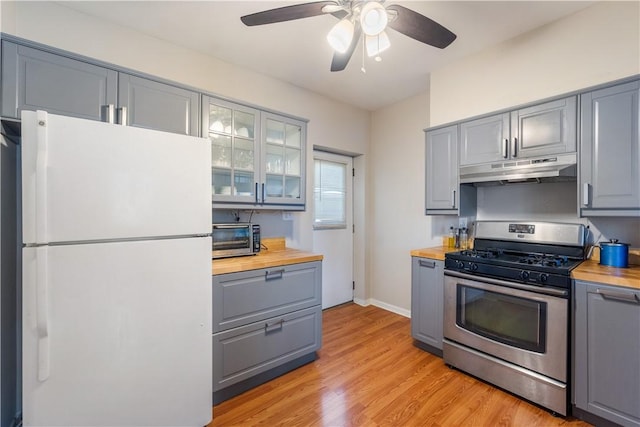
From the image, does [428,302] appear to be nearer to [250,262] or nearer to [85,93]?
[250,262]

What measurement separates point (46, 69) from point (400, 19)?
6.58ft

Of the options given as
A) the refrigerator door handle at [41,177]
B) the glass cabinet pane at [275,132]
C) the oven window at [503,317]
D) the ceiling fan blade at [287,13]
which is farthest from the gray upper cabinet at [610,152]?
the refrigerator door handle at [41,177]

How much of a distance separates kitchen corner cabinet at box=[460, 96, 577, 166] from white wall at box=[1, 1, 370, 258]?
1.55 meters

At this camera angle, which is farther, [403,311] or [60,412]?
[403,311]

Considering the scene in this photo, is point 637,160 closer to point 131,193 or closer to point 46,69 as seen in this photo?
point 131,193

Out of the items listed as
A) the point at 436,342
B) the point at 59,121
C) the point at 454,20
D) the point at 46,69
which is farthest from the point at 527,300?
the point at 46,69

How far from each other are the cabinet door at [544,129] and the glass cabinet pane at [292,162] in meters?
1.80

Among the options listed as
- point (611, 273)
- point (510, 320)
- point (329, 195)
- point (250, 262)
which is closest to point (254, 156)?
point (250, 262)

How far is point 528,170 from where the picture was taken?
79.0 inches

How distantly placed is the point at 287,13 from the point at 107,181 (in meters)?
1.24

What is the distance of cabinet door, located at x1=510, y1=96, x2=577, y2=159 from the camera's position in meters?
1.92

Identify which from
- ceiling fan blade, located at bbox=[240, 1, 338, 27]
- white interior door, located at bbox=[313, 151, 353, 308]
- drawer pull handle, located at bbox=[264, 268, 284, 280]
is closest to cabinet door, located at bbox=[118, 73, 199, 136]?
ceiling fan blade, located at bbox=[240, 1, 338, 27]

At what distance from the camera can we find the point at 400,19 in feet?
4.88

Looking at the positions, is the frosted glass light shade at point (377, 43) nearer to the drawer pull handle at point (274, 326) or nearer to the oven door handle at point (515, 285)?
the oven door handle at point (515, 285)
